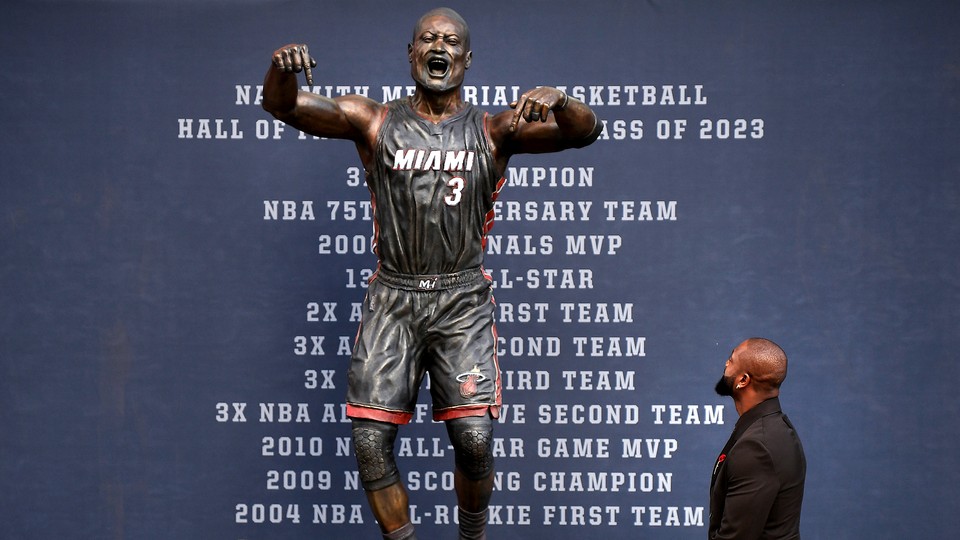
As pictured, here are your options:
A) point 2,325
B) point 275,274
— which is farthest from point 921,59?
point 2,325

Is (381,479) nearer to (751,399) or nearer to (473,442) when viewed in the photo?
(473,442)

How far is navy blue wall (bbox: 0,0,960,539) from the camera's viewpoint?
15.8 feet

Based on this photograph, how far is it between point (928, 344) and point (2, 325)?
401 centimetres

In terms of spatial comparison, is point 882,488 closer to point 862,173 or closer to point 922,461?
point 922,461

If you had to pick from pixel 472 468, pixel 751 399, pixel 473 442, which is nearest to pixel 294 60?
pixel 473 442

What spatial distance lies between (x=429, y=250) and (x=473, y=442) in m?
0.65

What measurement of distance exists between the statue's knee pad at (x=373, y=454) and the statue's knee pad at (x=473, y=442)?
23cm

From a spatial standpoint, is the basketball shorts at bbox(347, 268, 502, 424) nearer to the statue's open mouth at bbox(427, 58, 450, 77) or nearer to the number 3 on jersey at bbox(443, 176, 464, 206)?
the number 3 on jersey at bbox(443, 176, 464, 206)

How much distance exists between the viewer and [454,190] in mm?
3686

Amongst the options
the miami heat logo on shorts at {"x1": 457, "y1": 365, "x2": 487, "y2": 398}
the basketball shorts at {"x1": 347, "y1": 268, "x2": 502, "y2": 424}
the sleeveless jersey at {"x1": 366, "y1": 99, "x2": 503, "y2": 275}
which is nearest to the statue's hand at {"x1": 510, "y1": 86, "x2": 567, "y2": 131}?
the sleeveless jersey at {"x1": 366, "y1": 99, "x2": 503, "y2": 275}

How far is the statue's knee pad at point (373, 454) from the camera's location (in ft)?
11.8

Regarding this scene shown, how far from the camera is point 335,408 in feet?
15.9

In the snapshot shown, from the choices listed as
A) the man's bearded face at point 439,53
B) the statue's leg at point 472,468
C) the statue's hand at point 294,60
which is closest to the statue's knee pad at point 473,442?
the statue's leg at point 472,468

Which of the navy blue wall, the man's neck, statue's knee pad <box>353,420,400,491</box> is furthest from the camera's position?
the navy blue wall
